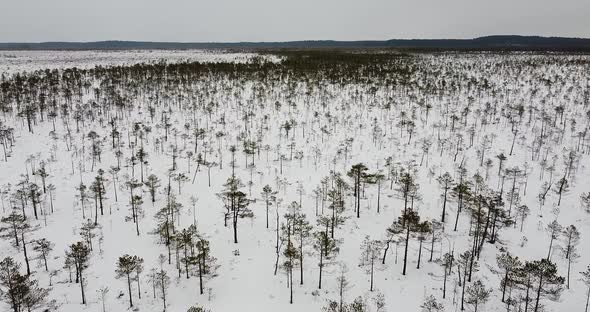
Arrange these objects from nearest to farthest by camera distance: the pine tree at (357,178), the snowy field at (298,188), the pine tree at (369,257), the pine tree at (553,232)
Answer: the snowy field at (298,188), the pine tree at (369,257), the pine tree at (553,232), the pine tree at (357,178)

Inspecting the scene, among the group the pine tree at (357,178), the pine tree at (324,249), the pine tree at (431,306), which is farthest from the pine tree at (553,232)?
the pine tree at (324,249)

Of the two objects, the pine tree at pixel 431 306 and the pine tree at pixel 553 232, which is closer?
the pine tree at pixel 431 306

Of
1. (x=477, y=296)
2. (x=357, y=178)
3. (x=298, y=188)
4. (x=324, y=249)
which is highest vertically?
(x=357, y=178)

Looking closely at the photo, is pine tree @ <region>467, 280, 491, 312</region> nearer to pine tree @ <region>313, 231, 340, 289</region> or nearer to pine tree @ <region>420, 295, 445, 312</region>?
pine tree @ <region>420, 295, 445, 312</region>

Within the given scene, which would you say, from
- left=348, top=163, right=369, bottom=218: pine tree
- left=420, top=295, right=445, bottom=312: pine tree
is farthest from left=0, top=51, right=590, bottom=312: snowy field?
left=420, top=295, right=445, bottom=312: pine tree

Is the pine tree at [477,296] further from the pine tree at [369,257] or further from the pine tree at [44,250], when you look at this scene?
the pine tree at [44,250]

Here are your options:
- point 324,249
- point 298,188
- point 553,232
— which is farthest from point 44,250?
point 553,232

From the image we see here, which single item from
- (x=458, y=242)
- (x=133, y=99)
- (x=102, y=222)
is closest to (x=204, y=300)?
(x=102, y=222)

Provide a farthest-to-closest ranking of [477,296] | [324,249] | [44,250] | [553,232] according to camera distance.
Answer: [553,232]
[44,250]
[324,249]
[477,296]

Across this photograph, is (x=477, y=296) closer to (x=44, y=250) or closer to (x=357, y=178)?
(x=357, y=178)
